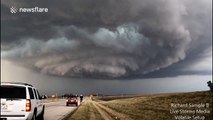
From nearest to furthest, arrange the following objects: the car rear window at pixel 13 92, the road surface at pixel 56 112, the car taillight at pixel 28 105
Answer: the car taillight at pixel 28 105 → the car rear window at pixel 13 92 → the road surface at pixel 56 112

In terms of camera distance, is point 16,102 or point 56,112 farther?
point 56,112

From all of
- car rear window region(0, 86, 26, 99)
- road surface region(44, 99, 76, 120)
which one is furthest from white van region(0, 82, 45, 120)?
road surface region(44, 99, 76, 120)

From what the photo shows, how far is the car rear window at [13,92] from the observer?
17.1m

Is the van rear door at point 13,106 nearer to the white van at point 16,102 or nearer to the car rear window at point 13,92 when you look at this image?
the white van at point 16,102

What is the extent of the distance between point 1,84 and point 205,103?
1861 cm

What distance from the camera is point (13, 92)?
57.6ft

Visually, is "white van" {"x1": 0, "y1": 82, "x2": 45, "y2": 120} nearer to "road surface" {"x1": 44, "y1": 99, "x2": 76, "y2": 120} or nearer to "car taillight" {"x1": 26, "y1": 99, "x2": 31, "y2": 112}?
"car taillight" {"x1": 26, "y1": 99, "x2": 31, "y2": 112}

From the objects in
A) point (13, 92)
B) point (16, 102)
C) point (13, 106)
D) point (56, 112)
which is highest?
point (13, 92)

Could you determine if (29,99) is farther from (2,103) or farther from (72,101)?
(72,101)

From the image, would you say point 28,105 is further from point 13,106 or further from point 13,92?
point 13,92

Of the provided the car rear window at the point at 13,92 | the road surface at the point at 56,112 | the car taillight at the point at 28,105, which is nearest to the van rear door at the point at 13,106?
the car taillight at the point at 28,105

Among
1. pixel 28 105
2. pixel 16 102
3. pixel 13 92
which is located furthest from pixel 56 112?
pixel 16 102

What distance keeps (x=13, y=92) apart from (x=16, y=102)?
121cm

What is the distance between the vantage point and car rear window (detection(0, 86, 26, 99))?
17.1m
